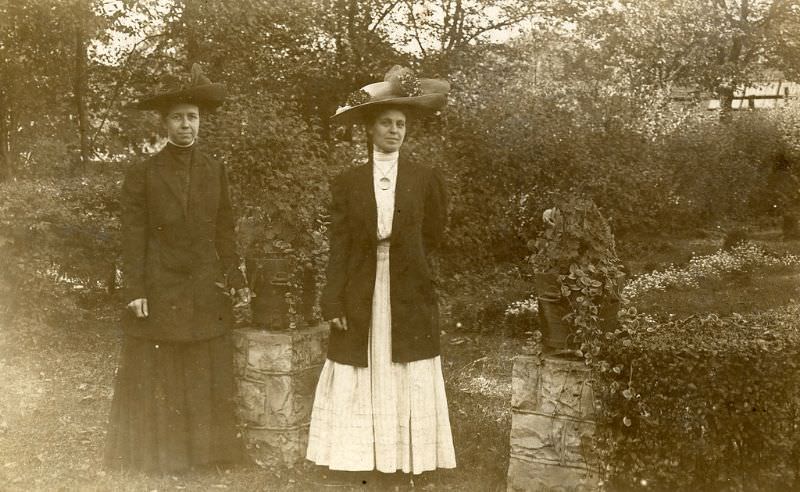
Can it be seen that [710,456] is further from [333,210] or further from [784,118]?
[784,118]

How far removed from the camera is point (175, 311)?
4414 mm

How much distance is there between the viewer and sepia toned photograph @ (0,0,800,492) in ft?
12.9

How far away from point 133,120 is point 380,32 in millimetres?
3303

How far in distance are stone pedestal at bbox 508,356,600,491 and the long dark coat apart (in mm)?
572

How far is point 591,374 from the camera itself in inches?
152

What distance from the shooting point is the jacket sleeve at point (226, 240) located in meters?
4.65

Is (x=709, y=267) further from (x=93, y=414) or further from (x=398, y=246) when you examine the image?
(x=93, y=414)

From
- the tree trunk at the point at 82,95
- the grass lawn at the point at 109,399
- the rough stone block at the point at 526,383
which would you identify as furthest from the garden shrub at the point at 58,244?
the rough stone block at the point at 526,383

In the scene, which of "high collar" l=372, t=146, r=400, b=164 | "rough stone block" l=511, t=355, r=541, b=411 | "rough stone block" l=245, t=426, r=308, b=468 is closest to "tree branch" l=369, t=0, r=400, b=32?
"high collar" l=372, t=146, r=400, b=164

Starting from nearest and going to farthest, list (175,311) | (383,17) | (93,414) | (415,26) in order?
(175,311), (93,414), (383,17), (415,26)

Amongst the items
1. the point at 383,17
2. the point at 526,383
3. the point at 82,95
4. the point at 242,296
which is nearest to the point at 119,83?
the point at 82,95

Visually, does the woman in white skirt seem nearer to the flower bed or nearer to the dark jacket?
the dark jacket

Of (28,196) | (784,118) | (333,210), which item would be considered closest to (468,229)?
(28,196)

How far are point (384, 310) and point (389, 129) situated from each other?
0.97 meters
